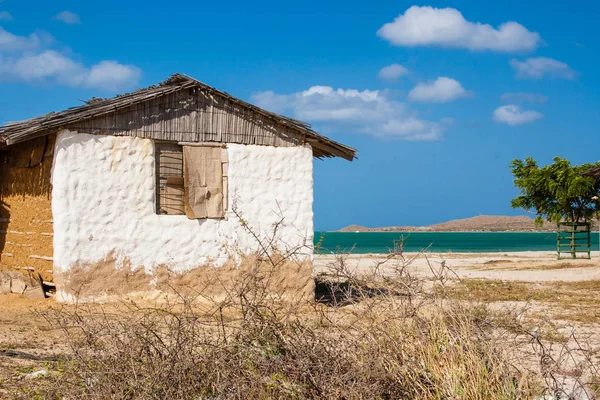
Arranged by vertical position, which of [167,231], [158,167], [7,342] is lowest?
[7,342]

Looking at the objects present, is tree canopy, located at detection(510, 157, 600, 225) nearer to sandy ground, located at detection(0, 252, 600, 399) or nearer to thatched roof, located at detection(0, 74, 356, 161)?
sandy ground, located at detection(0, 252, 600, 399)

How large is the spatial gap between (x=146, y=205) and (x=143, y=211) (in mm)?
116

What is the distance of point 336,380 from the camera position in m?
4.34

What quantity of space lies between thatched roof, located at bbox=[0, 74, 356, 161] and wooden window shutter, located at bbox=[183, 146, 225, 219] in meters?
1.02

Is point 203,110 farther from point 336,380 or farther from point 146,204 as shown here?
point 336,380

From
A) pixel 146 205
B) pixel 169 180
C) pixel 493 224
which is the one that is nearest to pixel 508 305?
pixel 169 180

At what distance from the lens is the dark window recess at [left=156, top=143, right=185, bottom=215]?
1159 cm

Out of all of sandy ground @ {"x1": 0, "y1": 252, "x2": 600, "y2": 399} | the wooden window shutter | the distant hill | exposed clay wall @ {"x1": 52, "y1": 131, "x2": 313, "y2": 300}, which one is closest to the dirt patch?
exposed clay wall @ {"x1": 52, "y1": 131, "x2": 313, "y2": 300}

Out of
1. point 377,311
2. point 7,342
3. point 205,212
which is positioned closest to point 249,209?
point 205,212

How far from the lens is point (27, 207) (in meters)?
11.7

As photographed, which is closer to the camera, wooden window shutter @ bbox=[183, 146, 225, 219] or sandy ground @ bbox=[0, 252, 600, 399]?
sandy ground @ bbox=[0, 252, 600, 399]

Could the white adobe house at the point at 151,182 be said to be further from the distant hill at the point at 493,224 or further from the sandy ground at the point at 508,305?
the distant hill at the point at 493,224

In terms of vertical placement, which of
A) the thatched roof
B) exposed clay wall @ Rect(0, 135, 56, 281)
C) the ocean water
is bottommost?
the ocean water

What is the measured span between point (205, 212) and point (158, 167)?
3.69ft
